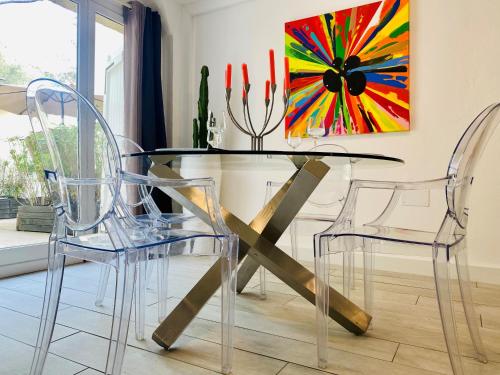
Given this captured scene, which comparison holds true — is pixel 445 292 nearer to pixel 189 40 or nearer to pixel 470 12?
pixel 470 12

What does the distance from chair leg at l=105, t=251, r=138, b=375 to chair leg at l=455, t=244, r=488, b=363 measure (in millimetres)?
1029

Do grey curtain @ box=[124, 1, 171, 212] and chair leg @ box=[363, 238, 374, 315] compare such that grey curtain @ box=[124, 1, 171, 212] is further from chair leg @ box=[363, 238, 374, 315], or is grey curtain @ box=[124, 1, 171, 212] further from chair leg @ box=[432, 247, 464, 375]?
chair leg @ box=[432, 247, 464, 375]

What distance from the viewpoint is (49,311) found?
3.82 ft

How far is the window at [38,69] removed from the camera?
8.32ft

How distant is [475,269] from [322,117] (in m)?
1.50

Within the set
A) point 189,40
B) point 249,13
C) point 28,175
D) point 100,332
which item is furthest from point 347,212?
point 189,40

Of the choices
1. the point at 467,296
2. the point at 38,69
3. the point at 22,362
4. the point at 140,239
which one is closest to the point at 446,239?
the point at 467,296

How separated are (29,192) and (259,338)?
6.84 ft

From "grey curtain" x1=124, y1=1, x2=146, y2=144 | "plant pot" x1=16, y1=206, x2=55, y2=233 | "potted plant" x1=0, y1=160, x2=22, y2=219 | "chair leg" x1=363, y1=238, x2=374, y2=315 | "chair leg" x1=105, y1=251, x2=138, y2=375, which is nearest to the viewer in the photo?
"chair leg" x1=105, y1=251, x2=138, y2=375

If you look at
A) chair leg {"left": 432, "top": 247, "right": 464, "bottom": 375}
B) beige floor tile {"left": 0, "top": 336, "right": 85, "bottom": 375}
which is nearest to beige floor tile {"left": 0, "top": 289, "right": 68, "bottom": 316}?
beige floor tile {"left": 0, "top": 336, "right": 85, "bottom": 375}

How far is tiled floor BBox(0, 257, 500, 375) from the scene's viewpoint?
1.27 m

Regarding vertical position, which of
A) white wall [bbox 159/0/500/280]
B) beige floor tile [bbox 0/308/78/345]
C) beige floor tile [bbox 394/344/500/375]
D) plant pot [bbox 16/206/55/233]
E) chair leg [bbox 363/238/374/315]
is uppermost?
white wall [bbox 159/0/500/280]

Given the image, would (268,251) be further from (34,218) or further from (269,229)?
(34,218)

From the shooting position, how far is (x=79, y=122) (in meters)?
1.19
